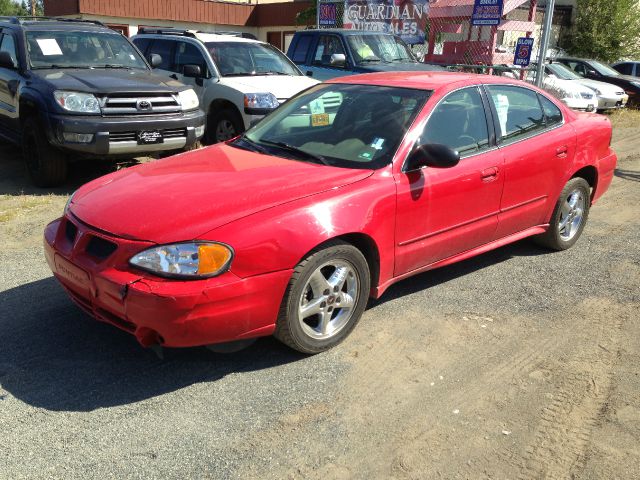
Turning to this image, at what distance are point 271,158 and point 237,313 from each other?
1368 mm

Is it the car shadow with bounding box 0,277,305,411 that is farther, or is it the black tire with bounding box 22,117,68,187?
the black tire with bounding box 22,117,68,187

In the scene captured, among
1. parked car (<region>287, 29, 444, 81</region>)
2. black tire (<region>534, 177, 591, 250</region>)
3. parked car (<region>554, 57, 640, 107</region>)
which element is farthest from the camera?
parked car (<region>554, 57, 640, 107</region>)

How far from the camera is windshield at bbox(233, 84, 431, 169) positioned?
4180mm

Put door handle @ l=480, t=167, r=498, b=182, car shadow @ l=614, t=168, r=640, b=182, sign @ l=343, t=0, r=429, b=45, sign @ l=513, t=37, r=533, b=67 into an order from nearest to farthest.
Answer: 1. door handle @ l=480, t=167, r=498, b=182
2. car shadow @ l=614, t=168, r=640, b=182
3. sign @ l=513, t=37, r=533, b=67
4. sign @ l=343, t=0, r=429, b=45

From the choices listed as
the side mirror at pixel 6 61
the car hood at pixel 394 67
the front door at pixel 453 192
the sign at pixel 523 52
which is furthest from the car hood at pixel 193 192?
the sign at pixel 523 52

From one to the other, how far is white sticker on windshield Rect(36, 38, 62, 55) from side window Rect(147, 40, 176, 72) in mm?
2413

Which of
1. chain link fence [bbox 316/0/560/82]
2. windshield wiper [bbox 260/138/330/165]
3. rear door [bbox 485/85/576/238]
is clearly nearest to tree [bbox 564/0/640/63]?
chain link fence [bbox 316/0/560/82]

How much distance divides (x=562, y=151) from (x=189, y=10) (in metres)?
27.3

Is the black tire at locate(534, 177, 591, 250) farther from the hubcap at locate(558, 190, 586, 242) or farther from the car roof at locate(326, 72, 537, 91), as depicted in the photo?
the car roof at locate(326, 72, 537, 91)

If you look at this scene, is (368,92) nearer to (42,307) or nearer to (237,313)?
(237,313)

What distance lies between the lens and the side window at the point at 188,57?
973 centimetres

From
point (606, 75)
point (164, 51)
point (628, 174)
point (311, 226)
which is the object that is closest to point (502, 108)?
point (311, 226)

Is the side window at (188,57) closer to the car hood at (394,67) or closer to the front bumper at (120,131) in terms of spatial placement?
the front bumper at (120,131)

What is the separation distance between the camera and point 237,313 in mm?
3287
